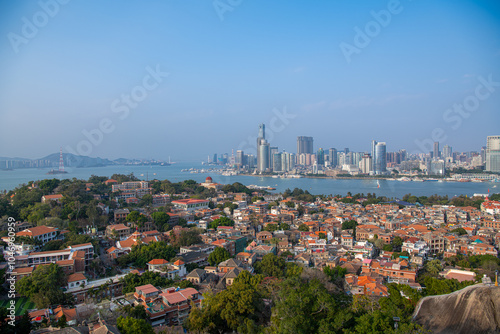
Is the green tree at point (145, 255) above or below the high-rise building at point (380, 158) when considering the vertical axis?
below

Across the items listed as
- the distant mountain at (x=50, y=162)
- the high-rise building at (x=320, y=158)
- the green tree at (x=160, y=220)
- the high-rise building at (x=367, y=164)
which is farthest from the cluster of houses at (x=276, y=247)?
the high-rise building at (x=320, y=158)

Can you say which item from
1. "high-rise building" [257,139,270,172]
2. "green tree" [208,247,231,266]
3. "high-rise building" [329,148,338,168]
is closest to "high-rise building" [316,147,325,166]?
"high-rise building" [329,148,338,168]

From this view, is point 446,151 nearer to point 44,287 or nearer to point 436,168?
point 436,168

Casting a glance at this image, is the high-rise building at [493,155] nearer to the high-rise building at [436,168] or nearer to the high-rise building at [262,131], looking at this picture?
the high-rise building at [436,168]

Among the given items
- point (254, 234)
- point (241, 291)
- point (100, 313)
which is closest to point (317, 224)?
point (254, 234)

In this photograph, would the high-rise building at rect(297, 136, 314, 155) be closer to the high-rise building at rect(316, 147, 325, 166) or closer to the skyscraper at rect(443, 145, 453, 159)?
the high-rise building at rect(316, 147, 325, 166)
